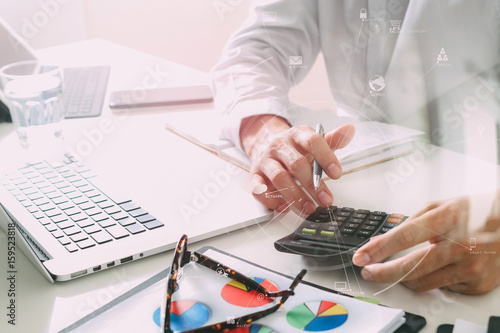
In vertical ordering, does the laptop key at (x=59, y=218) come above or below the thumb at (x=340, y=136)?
below

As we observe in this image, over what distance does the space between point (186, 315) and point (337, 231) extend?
0.54 feet

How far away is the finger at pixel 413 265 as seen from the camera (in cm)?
40

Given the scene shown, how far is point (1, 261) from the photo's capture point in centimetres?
49

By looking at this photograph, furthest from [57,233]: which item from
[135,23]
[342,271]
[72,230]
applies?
[135,23]

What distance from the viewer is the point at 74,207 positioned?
56cm

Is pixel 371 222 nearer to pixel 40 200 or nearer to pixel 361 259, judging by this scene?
pixel 361 259

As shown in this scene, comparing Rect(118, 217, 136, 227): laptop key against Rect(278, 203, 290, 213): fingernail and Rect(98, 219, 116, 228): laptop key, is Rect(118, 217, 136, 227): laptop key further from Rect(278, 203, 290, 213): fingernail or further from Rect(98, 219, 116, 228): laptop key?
Rect(278, 203, 290, 213): fingernail

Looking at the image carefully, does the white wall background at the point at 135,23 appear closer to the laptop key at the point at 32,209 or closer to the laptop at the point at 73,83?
the laptop at the point at 73,83

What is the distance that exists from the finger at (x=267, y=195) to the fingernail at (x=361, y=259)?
134 mm

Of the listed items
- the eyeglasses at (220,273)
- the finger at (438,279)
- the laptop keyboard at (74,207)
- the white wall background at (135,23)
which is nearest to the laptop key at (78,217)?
the laptop keyboard at (74,207)

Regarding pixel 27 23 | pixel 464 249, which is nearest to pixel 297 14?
pixel 464 249

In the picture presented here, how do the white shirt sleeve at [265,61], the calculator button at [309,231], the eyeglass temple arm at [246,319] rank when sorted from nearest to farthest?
1. the eyeglass temple arm at [246,319]
2. the calculator button at [309,231]
3. the white shirt sleeve at [265,61]

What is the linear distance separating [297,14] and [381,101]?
295mm

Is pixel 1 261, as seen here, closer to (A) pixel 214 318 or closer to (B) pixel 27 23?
(A) pixel 214 318
